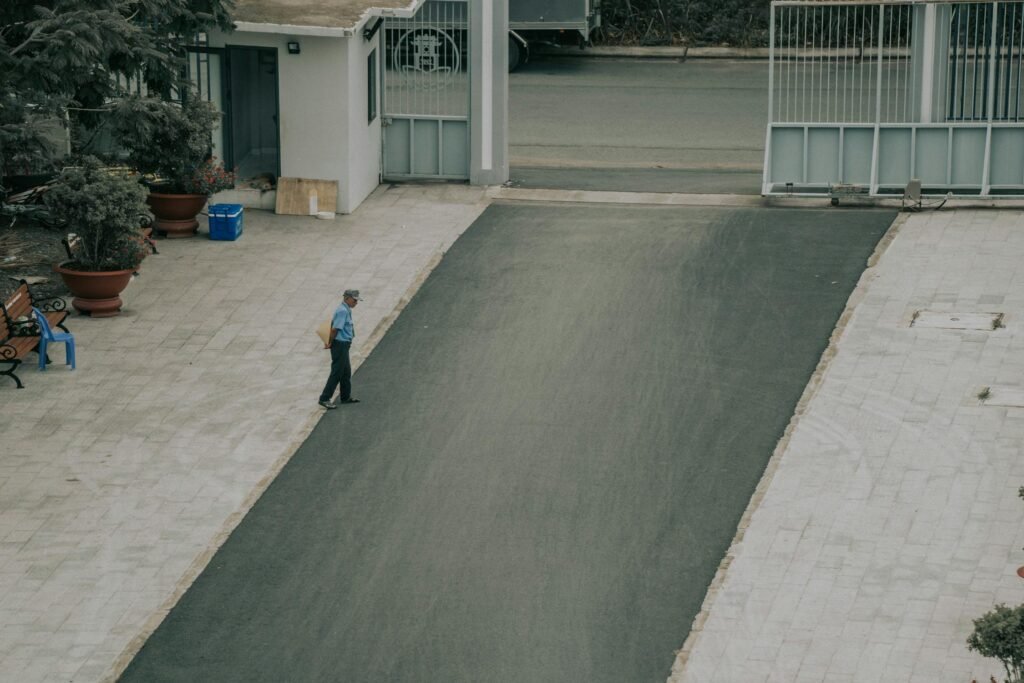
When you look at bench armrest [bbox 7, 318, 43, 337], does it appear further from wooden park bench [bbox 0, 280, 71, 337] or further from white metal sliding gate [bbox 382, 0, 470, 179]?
white metal sliding gate [bbox 382, 0, 470, 179]

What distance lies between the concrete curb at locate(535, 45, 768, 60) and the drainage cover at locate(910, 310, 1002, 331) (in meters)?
15.8

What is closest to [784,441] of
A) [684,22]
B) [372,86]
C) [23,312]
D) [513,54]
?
[23,312]

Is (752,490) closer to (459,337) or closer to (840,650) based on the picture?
(840,650)

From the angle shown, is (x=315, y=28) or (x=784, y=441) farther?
(x=315, y=28)

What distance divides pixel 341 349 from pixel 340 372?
34 cm

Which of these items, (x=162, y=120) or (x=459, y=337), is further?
(x=162, y=120)

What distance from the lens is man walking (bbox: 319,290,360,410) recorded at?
1866 centimetres

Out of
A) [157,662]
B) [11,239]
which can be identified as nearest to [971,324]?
[157,662]

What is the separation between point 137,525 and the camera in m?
16.5

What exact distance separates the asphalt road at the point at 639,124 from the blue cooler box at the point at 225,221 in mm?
4813

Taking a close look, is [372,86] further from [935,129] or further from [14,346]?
[14,346]

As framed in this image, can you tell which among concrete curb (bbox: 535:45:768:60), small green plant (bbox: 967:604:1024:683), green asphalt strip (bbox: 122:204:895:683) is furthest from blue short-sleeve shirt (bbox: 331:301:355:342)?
concrete curb (bbox: 535:45:768:60)

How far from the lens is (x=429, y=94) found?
91.8 feet

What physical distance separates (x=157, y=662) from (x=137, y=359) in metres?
6.78
